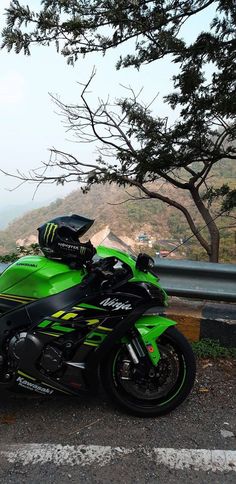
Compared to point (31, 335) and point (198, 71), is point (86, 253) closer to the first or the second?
point (31, 335)

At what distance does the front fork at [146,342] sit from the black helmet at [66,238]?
1.93 ft

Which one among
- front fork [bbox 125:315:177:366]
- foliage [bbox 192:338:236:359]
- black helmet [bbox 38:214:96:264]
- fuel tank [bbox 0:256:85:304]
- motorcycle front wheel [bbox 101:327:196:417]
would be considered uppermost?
black helmet [bbox 38:214:96:264]

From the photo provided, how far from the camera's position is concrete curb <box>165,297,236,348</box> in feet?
11.2

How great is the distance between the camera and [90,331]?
2.46m

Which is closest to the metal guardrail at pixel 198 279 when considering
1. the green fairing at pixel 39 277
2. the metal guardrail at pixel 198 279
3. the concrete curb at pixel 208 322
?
the metal guardrail at pixel 198 279

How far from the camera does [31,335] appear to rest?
95.5 inches

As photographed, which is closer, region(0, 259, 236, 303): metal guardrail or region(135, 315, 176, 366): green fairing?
region(135, 315, 176, 366): green fairing

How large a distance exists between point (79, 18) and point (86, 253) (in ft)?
13.3

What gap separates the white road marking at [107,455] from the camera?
211 cm

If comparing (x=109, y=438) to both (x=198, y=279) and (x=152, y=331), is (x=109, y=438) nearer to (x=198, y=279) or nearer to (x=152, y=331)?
(x=152, y=331)

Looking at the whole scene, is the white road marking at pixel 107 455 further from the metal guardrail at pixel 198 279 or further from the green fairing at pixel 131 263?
the metal guardrail at pixel 198 279

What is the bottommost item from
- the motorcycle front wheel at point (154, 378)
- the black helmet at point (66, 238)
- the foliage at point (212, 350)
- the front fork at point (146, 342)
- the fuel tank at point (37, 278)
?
the foliage at point (212, 350)

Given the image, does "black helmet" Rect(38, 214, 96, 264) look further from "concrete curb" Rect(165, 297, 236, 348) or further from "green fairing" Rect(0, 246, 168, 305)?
"concrete curb" Rect(165, 297, 236, 348)

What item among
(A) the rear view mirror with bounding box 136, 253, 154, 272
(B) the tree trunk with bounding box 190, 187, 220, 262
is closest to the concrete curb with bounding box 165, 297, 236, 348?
(A) the rear view mirror with bounding box 136, 253, 154, 272
